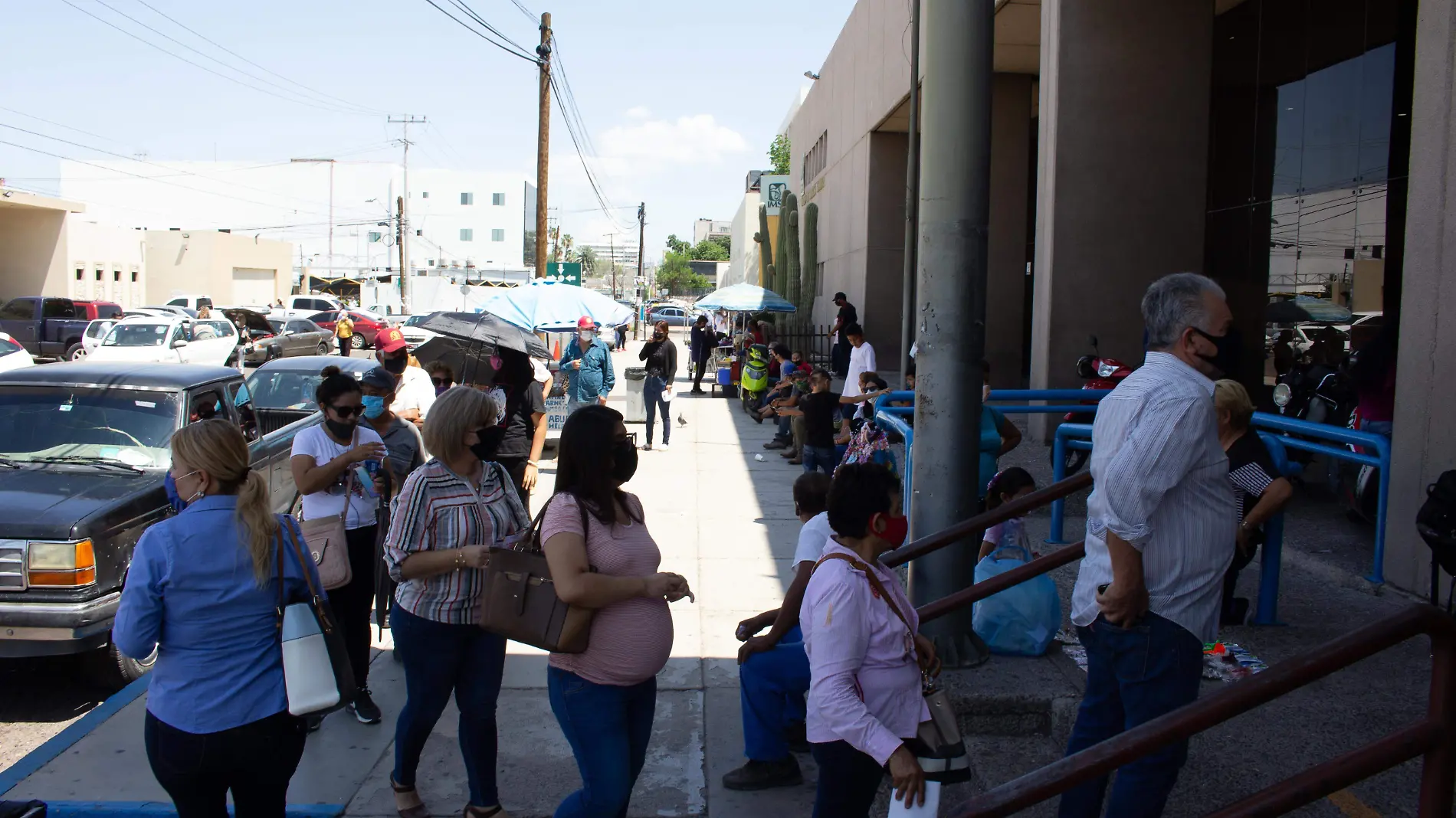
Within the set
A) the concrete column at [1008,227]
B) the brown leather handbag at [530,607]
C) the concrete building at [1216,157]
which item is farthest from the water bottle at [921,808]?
the concrete column at [1008,227]

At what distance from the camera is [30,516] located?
6273 mm

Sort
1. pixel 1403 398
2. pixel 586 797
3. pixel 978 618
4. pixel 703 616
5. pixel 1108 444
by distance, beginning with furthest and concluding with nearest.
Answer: pixel 703 616 < pixel 1403 398 < pixel 978 618 < pixel 586 797 < pixel 1108 444

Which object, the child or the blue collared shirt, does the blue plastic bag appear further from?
the blue collared shirt

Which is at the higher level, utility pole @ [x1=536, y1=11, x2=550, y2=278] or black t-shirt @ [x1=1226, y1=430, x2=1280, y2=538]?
utility pole @ [x1=536, y1=11, x2=550, y2=278]

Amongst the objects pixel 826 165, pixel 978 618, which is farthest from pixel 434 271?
pixel 978 618

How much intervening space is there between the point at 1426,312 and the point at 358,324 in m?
38.4

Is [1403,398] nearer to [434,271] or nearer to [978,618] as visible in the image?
[978,618]

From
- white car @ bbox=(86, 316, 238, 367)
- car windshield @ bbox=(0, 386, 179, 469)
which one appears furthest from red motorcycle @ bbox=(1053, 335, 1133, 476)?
white car @ bbox=(86, 316, 238, 367)

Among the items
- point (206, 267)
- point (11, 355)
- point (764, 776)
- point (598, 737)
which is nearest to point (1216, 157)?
point (764, 776)

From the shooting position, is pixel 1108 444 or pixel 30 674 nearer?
pixel 1108 444

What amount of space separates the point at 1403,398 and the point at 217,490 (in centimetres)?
653

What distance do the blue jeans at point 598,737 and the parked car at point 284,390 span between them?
855 centimetres

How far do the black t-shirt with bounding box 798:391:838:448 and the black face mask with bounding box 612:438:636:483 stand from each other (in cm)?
759

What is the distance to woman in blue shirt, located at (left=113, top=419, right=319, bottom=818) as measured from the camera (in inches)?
130
